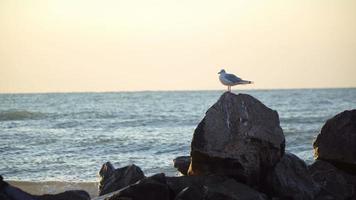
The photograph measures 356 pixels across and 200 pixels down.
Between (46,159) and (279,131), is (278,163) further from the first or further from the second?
(46,159)

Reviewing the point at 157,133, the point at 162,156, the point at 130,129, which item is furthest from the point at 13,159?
the point at 130,129

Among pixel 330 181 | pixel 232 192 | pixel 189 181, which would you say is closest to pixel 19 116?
pixel 330 181

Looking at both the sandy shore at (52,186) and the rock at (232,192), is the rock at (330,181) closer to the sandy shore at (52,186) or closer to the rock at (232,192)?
the rock at (232,192)

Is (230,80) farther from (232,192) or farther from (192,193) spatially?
(192,193)

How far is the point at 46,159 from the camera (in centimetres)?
2142

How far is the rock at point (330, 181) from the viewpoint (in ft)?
39.1

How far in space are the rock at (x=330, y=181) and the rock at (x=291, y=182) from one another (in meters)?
0.32

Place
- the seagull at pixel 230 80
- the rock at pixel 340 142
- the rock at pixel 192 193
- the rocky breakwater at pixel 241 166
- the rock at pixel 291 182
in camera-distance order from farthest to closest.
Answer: the seagull at pixel 230 80, the rock at pixel 340 142, the rock at pixel 291 182, the rocky breakwater at pixel 241 166, the rock at pixel 192 193

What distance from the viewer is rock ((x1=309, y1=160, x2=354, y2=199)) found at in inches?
469

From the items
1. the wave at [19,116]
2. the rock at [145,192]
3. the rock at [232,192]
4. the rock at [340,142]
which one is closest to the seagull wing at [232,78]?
the rock at [340,142]

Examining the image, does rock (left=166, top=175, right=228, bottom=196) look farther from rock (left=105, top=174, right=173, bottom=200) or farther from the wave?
the wave

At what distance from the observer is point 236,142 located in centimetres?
1110

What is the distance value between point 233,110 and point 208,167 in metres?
1.10

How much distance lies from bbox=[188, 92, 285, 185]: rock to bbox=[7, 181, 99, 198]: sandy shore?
4.93 metres
